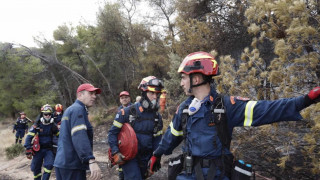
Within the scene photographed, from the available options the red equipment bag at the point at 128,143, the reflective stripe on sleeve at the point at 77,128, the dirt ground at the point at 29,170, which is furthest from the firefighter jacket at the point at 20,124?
the reflective stripe on sleeve at the point at 77,128

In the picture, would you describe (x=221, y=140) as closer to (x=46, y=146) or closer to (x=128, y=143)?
(x=128, y=143)

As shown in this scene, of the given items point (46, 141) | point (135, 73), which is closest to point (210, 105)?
point (46, 141)

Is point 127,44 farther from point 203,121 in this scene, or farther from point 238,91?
point 203,121

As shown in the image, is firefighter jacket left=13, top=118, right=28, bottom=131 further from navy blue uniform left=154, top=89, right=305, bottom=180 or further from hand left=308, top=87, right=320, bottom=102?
hand left=308, top=87, right=320, bottom=102

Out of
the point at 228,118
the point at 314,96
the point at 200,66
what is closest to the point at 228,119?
the point at 228,118

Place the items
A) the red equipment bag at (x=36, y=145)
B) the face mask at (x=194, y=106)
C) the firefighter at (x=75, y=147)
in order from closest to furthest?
1. the face mask at (x=194, y=106)
2. the firefighter at (x=75, y=147)
3. the red equipment bag at (x=36, y=145)

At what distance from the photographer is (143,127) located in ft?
12.6

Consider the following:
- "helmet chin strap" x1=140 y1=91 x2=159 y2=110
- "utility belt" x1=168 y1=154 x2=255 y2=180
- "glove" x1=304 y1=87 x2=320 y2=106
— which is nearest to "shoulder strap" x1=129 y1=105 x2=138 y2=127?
"helmet chin strap" x1=140 y1=91 x2=159 y2=110

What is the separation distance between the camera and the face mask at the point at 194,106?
7.23 feet

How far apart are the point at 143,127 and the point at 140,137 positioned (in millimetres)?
173

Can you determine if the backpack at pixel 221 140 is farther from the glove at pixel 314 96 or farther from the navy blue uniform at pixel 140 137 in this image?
the navy blue uniform at pixel 140 137

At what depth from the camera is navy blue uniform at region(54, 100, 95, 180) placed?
10.3 ft

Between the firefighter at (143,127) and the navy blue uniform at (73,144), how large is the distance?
0.57 m

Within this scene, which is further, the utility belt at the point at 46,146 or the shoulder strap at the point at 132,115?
the utility belt at the point at 46,146
